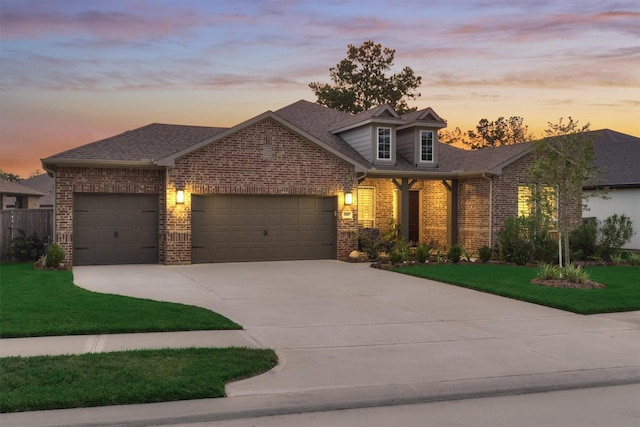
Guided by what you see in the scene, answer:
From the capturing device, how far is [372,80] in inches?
1697

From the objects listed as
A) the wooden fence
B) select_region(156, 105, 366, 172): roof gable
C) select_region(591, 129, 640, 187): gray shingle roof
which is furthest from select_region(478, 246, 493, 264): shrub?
the wooden fence

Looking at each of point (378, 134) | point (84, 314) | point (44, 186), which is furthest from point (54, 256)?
point (44, 186)

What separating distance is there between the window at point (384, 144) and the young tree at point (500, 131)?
28.8m

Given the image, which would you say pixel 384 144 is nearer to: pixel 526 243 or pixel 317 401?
pixel 526 243

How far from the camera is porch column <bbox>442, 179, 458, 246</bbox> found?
22719mm

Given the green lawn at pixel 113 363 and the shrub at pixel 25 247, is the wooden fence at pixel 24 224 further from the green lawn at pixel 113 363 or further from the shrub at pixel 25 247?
the green lawn at pixel 113 363

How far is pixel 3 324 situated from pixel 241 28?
10.2m

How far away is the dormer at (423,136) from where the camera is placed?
22.7m

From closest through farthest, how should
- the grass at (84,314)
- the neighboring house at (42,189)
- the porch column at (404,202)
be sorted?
1. the grass at (84,314)
2. the porch column at (404,202)
3. the neighboring house at (42,189)

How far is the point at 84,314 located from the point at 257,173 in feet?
33.8

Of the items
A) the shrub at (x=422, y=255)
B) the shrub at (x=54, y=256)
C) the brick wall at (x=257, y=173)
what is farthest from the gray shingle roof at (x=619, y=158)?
the shrub at (x=54, y=256)

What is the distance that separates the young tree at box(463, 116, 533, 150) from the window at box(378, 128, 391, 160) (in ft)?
94.6

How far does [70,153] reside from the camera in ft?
57.7

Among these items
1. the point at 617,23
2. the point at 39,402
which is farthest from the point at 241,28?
the point at 39,402
